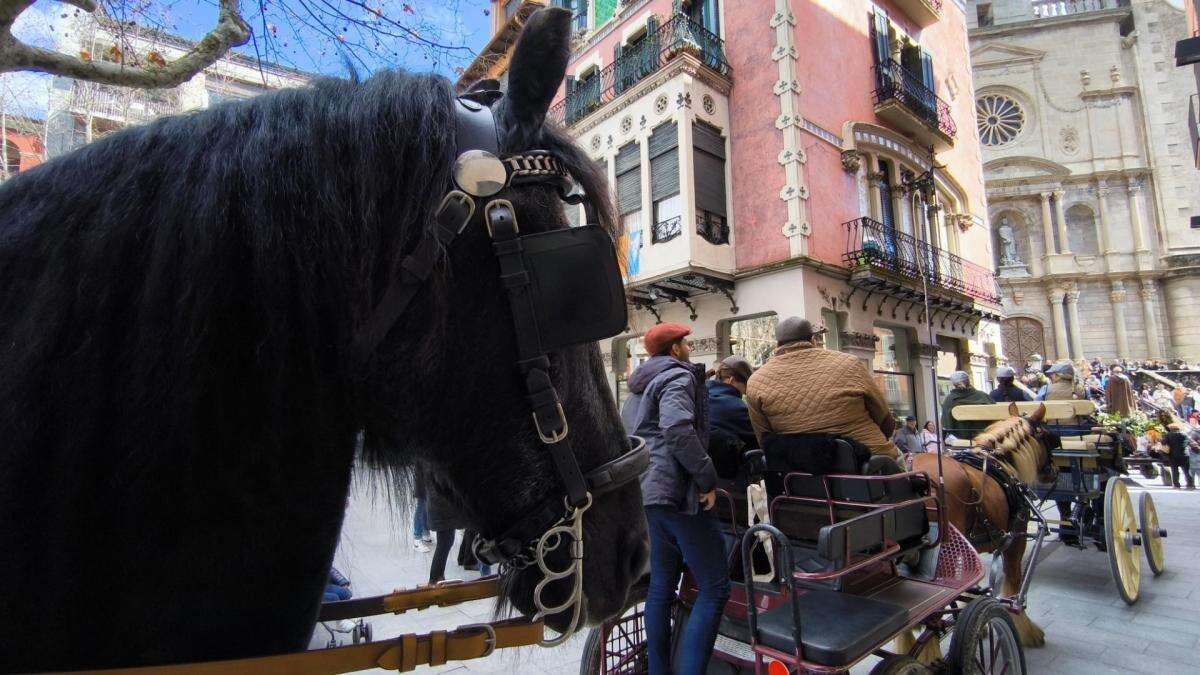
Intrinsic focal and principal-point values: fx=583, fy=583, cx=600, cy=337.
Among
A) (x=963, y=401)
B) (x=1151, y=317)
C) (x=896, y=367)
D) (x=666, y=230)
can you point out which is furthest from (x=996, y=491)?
(x=1151, y=317)

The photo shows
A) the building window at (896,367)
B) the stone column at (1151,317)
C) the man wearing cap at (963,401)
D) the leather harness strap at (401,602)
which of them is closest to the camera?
the leather harness strap at (401,602)

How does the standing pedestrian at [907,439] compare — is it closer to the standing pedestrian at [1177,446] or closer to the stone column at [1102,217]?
the standing pedestrian at [1177,446]

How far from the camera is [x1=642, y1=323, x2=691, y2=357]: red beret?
12.1 ft

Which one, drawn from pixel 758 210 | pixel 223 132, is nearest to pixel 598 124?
pixel 758 210

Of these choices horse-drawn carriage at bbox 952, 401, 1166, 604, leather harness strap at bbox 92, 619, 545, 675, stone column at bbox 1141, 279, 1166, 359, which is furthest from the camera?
stone column at bbox 1141, 279, 1166, 359

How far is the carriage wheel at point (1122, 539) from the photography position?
16.4 ft

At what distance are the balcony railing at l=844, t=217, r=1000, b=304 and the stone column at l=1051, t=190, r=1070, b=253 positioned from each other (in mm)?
21717

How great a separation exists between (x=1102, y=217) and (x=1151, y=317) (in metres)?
6.28

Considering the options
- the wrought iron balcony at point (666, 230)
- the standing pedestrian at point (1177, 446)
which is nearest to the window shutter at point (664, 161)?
the wrought iron balcony at point (666, 230)

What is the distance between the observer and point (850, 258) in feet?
43.6

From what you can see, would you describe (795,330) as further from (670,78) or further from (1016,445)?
(670,78)

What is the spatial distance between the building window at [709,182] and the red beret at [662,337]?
955 centimetres

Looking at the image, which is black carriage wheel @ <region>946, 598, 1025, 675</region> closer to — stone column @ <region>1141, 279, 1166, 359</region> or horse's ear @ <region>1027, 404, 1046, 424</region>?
horse's ear @ <region>1027, 404, 1046, 424</region>

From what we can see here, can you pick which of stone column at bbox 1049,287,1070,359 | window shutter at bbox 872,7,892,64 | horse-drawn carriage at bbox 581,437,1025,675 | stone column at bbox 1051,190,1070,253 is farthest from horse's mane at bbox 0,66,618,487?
stone column at bbox 1051,190,1070,253
